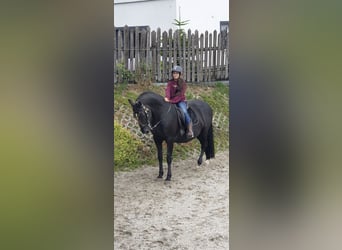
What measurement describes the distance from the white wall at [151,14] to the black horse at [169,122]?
0.19 metres

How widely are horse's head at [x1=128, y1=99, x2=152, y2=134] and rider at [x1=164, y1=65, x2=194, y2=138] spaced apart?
66 mm

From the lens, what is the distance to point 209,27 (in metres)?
0.98

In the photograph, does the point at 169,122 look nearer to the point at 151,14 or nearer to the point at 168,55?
the point at 168,55

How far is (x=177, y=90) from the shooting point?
104 cm

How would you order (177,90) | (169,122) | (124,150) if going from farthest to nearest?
(169,122), (177,90), (124,150)

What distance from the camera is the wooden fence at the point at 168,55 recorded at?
38.0 inches

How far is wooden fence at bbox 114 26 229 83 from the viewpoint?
0.97 metres

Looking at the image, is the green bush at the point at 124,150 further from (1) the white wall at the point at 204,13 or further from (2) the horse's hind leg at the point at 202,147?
(1) the white wall at the point at 204,13

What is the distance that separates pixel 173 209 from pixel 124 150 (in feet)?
0.65

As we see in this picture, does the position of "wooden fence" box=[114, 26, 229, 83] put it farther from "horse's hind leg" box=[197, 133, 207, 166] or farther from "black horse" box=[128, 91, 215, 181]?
"horse's hind leg" box=[197, 133, 207, 166]

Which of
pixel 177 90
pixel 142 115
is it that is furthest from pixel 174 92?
pixel 142 115

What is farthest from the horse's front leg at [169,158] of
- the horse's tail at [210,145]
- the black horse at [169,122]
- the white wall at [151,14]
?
the white wall at [151,14]
